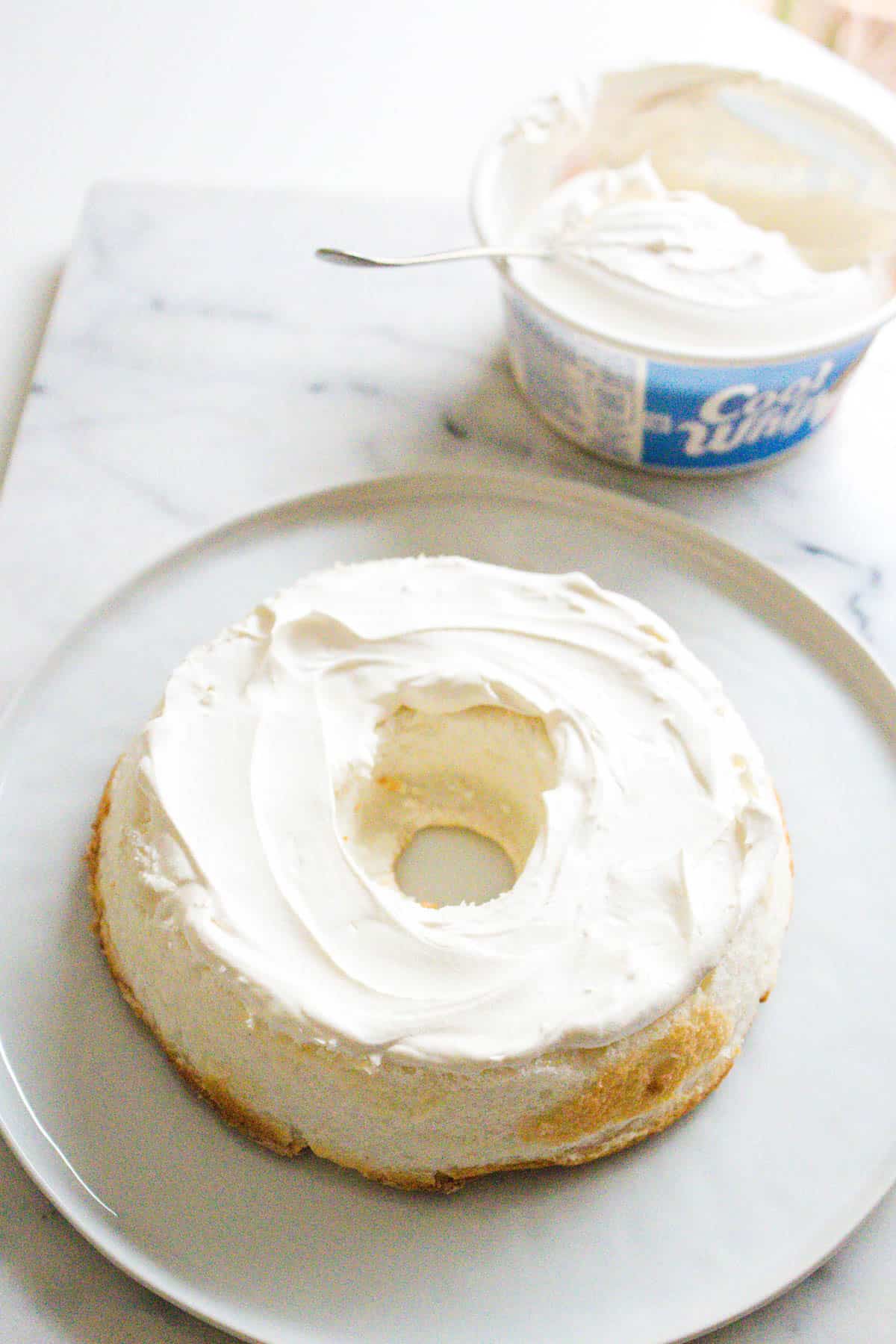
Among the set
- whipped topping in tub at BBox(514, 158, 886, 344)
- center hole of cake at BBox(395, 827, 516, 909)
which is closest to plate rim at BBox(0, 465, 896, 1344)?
whipped topping in tub at BBox(514, 158, 886, 344)

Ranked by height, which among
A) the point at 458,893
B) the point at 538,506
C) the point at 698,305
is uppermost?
the point at 698,305

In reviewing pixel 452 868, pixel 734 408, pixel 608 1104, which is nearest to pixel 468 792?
pixel 452 868

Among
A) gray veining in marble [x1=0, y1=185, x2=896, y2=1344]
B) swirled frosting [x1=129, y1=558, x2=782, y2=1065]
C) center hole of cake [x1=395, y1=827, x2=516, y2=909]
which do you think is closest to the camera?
swirled frosting [x1=129, y1=558, x2=782, y2=1065]

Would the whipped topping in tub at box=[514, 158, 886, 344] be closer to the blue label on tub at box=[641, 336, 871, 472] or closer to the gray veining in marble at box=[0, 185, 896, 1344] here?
the blue label on tub at box=[641, 336, 871, 472]

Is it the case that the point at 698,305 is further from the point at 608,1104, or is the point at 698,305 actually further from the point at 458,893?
the point at 608,1104

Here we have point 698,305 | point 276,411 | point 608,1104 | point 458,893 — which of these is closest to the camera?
point 608,1104

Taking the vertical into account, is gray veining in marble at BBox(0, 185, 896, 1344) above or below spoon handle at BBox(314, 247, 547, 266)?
below

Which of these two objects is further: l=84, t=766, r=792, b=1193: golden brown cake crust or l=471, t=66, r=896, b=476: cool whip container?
l=471, t=66, r=896, b=476: cool whip container
